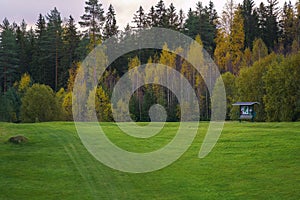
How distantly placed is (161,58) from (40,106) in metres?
20.9

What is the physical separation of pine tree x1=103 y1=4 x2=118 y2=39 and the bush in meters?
26.1

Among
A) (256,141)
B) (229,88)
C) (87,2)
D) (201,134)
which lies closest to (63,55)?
(87,2)

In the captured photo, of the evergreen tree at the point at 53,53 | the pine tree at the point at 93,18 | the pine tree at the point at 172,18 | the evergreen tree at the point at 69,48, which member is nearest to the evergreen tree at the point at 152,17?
the pine tree at the point at 172,18

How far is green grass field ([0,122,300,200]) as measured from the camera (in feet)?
38.2

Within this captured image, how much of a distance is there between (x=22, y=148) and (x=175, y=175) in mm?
8605

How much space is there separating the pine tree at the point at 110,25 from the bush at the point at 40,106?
26.1m

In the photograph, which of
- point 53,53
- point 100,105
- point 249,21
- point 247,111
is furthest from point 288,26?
point 247,111

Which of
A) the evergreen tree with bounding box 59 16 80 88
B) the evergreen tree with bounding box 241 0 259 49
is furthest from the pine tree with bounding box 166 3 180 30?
the evergreen tree with bounding box 59 16 80 88

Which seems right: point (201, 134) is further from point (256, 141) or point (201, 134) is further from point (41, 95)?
point (41, 95)

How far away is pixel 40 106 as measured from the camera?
1821 inches

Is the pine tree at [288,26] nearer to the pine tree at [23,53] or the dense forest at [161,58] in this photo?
the dense forest at [161,58]

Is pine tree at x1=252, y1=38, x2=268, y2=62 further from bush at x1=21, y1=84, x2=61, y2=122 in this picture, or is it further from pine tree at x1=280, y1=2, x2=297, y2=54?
bush at x1=21, y1=84, x2=61, y2=122

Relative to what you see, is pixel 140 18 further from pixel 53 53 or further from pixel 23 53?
pixel 23 53

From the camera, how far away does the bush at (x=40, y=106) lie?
46.0 m
